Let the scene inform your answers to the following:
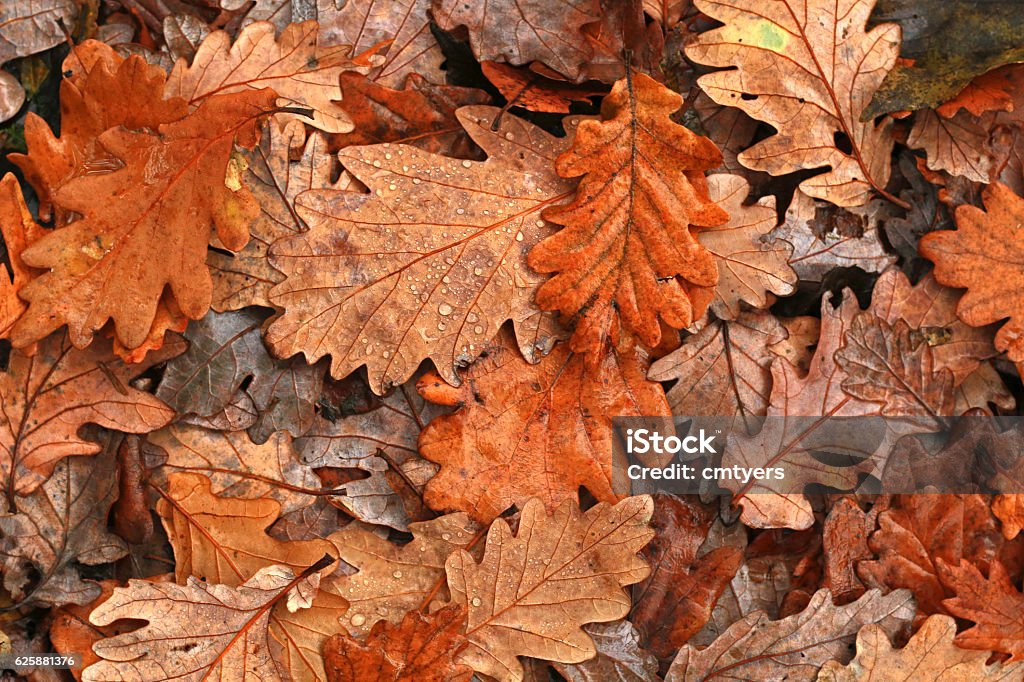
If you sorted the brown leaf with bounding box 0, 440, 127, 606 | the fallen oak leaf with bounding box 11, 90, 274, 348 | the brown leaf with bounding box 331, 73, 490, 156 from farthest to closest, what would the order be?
the brown leaf with bounding box 331, 73, 490, 156
the brown leaf with bounding box 0, 440, 127, 606
the fallen oak leaf with bounding box 11, 90, 274, 348

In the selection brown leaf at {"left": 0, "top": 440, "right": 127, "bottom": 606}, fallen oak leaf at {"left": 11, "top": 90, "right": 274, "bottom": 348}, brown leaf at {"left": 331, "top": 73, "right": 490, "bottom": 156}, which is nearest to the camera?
fallen oak leaf at {"left": 11, "top": 90, "right": 274, "bottom": 348}

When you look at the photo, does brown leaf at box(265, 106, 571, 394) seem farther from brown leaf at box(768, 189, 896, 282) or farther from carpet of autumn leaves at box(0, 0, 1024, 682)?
brown leaf at box(768, 189, 896, 282)

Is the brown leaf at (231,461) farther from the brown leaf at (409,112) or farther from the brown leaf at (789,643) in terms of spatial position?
the brown leaf at (789,643)

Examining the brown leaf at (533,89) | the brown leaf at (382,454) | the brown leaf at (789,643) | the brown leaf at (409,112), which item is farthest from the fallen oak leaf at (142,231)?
the brown leaf at (789,643)

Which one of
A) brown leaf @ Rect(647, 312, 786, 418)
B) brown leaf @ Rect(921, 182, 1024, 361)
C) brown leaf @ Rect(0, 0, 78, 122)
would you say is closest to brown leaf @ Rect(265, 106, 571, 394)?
brown leaf @ Rect(647, 312, 786, 418)

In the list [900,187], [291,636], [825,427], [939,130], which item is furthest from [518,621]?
[939,130]

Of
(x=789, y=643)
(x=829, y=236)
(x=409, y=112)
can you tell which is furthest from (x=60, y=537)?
(x=829, y=236)
